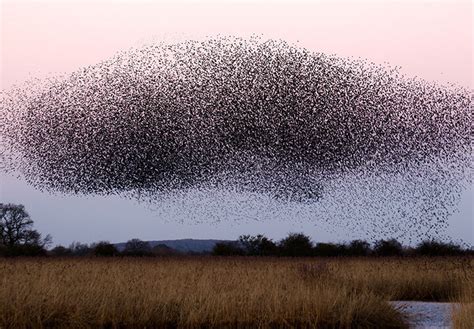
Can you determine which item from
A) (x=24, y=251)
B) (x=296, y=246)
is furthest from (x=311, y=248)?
(x=24, y=251)

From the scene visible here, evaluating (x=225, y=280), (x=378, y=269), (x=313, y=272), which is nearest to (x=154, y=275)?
(x=225, y=280)

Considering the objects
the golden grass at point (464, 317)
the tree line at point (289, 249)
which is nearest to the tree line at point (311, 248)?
the tree line at point (289, 249)

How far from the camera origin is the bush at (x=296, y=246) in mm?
34406

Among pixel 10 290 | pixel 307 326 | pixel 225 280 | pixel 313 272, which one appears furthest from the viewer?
pixel 313 272

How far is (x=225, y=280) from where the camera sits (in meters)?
16.3

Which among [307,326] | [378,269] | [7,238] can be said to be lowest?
[307,326]

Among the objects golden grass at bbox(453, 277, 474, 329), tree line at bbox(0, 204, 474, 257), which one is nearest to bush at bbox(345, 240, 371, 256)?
tree line at bbox(0, 204, 474, 257)

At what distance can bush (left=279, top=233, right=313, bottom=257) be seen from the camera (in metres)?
34.4

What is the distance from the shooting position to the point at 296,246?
3491cm

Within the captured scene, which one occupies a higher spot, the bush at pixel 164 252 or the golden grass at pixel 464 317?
the bush at pixel 164 252

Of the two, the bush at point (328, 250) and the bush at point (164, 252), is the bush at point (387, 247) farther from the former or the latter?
the bush at point (164, 252)

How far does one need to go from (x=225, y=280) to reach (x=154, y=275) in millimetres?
2229

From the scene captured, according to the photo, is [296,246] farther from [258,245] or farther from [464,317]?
[464,317]

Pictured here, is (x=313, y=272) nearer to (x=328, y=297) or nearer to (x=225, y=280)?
(x=225, y=280)
